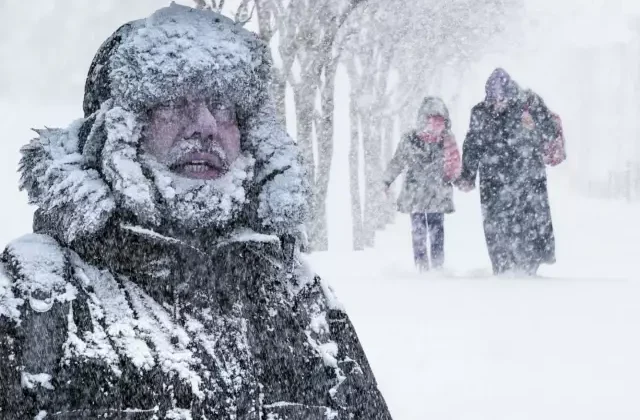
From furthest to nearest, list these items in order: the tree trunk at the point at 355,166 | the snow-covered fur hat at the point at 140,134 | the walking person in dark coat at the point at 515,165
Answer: the tree trunk at the point at 355,166 < the walking person in dark coat at the point at 515,165 < the snow-covered fur hat at the point at 140,134

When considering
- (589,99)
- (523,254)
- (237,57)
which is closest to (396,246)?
(523,254)

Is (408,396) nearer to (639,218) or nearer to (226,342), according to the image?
(226,342)

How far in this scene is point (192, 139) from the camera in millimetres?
1772

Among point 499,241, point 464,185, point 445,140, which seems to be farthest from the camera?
point 445,140

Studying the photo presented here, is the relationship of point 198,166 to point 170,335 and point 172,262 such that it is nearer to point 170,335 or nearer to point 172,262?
point 172,262

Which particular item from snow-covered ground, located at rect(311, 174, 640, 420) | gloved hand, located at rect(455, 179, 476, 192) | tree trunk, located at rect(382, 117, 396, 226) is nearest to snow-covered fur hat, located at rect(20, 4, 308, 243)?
snow-covered ground, located at rect(311, 174, 640, 420)

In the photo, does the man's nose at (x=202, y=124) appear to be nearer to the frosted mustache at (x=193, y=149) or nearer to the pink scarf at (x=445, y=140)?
the frosted mustache at (x=193, y=149)

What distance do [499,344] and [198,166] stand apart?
376 cm

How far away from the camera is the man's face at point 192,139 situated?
1761 mm

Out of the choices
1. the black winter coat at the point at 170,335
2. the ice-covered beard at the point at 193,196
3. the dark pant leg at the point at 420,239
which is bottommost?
the dark pant leg at the point at 420,239

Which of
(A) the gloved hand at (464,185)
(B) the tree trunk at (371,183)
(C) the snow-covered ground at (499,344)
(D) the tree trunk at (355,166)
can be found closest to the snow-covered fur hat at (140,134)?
(C) the snow-covered ground at (499,344)

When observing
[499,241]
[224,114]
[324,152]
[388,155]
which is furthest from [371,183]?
[224,114]

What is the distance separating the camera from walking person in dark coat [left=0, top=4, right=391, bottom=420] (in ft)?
5.30

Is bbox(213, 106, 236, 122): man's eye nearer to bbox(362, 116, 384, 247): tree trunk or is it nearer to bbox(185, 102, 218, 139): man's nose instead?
bbox(185, 102, 218, 139): man's nose
